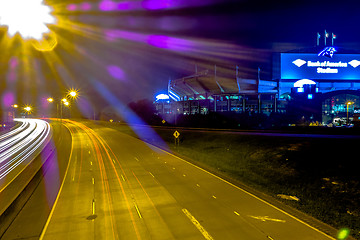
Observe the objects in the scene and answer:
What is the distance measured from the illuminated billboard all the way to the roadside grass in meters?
55.2

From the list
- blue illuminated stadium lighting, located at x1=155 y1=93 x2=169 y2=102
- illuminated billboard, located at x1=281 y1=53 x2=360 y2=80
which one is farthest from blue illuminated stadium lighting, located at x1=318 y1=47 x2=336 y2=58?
blue illuminated stadium lighting, located at x1=155 y1=93 x2=169 y2=102

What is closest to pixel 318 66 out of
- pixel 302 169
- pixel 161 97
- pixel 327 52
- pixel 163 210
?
pixel 327 52

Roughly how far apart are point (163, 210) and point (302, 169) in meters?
14.1

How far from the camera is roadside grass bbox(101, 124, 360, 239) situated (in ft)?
38.8

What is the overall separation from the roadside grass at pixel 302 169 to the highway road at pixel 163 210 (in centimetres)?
230

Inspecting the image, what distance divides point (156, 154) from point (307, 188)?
48.7 ft

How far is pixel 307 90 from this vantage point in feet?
233

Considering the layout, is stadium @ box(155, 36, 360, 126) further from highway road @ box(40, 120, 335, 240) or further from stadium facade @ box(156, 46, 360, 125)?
highway road @ box(40, 120, 335, 240)

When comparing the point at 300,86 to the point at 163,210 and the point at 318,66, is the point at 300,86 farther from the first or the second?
the point at 163,210

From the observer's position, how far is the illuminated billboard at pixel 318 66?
7406cm

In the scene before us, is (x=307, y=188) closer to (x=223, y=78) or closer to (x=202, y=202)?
(x=202, y=202)

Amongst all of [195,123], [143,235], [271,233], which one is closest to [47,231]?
[143,235]

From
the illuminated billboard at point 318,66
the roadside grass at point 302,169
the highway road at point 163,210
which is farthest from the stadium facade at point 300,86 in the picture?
the highway road at point 163,210

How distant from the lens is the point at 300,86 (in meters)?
75.5
